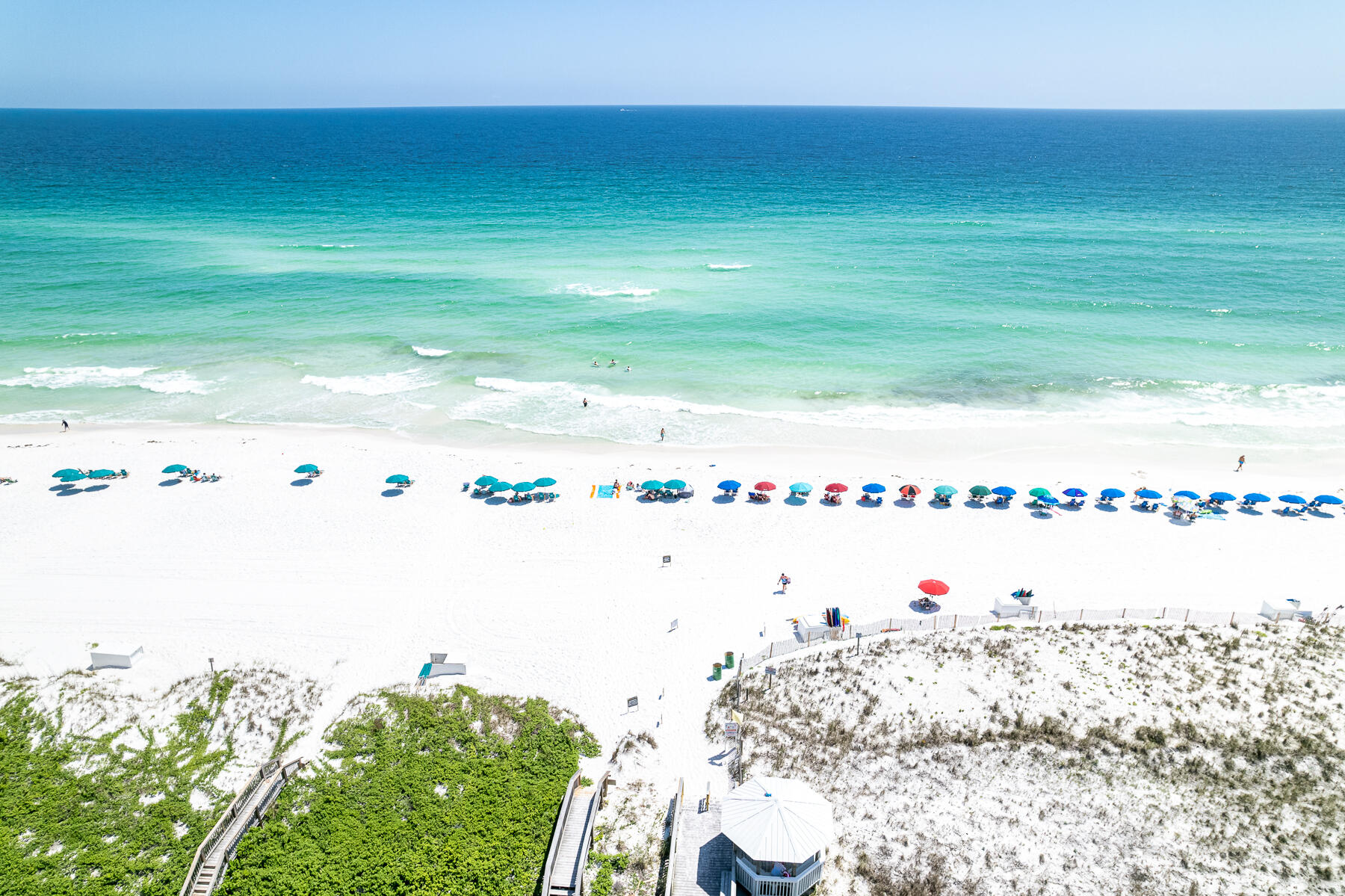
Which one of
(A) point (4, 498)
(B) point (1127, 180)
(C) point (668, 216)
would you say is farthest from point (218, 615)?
(B) point (1127, 180)

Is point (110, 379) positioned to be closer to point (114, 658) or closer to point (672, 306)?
point (114, 658)

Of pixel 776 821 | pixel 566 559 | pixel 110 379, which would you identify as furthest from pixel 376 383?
pixel 776 821

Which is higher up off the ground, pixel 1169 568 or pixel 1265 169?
pixel 1265 169

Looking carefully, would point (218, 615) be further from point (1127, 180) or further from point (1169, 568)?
point (1127, 180)

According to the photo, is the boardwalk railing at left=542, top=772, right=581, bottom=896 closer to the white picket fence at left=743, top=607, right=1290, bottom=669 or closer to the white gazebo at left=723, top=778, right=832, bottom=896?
the white gazebo at left=723, top=778, right=832, bottom=896

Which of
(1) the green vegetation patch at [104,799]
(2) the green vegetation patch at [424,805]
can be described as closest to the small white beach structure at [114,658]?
(1) the green vegetation patch at [104,799]

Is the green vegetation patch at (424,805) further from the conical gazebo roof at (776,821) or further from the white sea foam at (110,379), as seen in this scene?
the white sea foam at (110,379)
